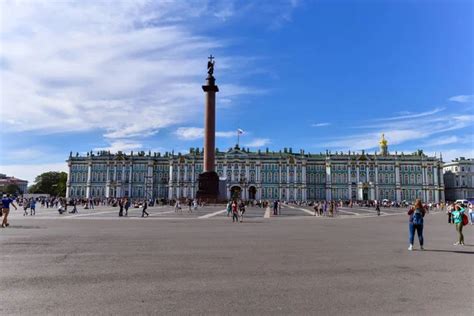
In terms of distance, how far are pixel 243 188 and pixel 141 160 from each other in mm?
29962

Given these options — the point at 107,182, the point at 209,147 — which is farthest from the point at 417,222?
the point at 107,182

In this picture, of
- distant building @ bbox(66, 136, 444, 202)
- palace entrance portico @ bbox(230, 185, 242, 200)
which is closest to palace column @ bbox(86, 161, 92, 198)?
distant building @ bbox(66, 136, 444, 202)

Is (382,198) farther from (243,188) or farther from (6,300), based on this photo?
(6,300)

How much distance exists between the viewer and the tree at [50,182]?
126m

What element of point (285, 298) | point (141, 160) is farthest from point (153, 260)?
point (141, 160)

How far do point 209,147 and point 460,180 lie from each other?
98.7m

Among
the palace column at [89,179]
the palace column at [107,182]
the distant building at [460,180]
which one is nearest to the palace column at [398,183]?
the distant building at [460,180]

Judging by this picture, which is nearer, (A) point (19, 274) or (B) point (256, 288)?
(B) point (256, 288)

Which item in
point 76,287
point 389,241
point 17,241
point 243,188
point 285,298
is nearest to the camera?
point 285,298

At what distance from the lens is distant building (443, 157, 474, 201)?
390ft

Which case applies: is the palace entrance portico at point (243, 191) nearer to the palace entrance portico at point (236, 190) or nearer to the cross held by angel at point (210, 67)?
the palace entrance portico at point (236, 190)

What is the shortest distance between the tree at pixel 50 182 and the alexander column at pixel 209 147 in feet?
278

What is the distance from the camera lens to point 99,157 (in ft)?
368

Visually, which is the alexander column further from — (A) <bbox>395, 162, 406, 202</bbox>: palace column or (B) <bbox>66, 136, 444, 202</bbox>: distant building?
(A) <bbox>395, 162, 406, 202</bbox>: palace column
